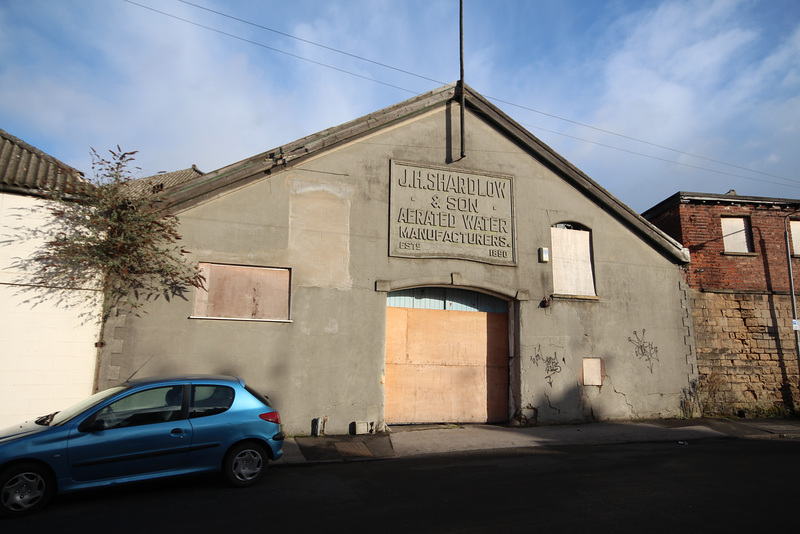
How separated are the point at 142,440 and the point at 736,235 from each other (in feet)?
54.2

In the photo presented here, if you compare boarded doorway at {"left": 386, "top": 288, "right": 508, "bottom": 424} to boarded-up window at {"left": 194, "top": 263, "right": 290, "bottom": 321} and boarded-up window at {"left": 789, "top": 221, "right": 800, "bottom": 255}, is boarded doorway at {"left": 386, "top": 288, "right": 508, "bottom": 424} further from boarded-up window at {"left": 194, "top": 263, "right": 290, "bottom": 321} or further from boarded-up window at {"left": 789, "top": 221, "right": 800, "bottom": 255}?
boarded-up window at {"left": 789, "top": 221, "right": 800, "bottom": 255}

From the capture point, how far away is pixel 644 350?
Result: 13672 mm

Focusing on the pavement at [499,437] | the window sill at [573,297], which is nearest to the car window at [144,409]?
the pavement at [499,437]

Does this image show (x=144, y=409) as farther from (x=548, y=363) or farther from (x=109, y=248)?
(x=548, y=363)

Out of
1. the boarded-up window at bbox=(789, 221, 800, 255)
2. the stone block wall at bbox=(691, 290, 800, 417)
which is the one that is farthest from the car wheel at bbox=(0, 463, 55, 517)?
the boarded-up window at bbox=(789, 221, 800, 255)

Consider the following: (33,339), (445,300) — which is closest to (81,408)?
(33,339)

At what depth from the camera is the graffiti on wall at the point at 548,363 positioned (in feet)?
41.9

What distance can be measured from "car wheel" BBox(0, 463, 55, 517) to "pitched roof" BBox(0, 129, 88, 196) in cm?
568

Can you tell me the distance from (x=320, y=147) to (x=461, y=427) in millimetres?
7260

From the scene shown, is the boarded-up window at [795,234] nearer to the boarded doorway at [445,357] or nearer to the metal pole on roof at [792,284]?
the metal pole on roof at [792,284]

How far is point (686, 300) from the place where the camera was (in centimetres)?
1442

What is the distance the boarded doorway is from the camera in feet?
39.9

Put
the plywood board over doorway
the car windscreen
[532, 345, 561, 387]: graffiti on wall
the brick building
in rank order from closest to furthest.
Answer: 1. the car windscreen
2. the plywood board over doorway
3. [532, 345, 561, 387]: graffiti on wall
4. the brick building

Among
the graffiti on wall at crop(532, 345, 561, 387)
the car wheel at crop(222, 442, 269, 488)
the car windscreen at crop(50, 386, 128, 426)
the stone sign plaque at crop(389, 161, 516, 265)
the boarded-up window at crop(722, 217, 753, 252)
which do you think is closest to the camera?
the car windscreen at crop(50, 386, 128, 426)
